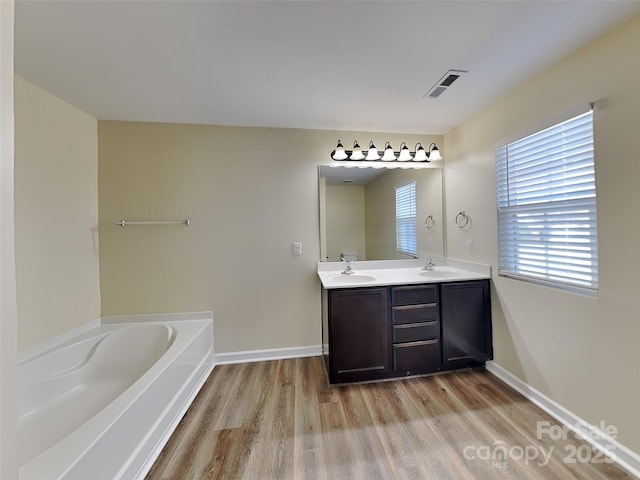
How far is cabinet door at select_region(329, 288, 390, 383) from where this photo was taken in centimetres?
215

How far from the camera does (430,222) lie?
2906 millimetres

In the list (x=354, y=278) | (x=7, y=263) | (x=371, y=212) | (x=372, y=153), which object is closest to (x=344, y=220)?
(x=371, y=212)

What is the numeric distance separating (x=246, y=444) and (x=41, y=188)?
224cm

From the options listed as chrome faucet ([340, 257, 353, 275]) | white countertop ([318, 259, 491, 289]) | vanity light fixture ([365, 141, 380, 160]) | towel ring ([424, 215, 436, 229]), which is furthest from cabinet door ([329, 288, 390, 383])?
vanity light fixture ([365, 141, 380, 160])

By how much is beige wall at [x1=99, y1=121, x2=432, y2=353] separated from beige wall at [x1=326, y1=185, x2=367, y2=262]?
0.15 meters

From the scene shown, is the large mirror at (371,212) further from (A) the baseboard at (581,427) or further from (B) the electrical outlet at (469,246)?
(A) the baseboard at (581,427)

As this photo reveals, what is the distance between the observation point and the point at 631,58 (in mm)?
1363

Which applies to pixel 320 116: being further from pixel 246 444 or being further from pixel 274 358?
pixel 246 444

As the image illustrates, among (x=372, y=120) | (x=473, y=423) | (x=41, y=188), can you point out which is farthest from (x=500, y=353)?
(x=41, y=188)

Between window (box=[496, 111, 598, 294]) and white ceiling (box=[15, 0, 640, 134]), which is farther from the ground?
white ceiling (box=[15, 0, 640, 134])

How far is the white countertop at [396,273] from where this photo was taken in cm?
229

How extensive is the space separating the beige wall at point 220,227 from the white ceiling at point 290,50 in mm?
387

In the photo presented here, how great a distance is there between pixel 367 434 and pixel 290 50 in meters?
2.37

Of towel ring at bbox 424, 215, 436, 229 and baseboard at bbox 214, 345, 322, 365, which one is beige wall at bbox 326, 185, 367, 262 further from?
baseboard at bbox 214, 345, 322, 365
